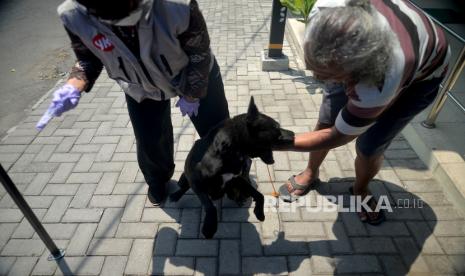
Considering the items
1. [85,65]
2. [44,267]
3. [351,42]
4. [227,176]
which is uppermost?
[351,42]

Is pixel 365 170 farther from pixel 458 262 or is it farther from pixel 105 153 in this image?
pixel 105 153

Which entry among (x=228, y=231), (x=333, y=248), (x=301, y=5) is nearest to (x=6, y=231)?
(x=228, y=231)

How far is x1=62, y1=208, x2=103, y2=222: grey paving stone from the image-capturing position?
2.98 m

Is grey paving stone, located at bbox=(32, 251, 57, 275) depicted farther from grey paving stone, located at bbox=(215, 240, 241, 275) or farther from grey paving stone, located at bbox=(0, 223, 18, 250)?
grey paving stone, located at bbox=(215, 240, 241, 275)

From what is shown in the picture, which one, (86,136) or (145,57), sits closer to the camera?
(145,57)

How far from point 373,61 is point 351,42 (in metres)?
0.17

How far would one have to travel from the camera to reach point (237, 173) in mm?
2432

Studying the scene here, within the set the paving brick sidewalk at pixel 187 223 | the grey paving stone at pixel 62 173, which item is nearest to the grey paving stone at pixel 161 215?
the paving brick sidewalk at pixel 187 223

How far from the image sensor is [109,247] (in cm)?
273

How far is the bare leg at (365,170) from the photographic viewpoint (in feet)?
8.59

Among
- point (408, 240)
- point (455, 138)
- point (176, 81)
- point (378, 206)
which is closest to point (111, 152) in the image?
point (176, 81)

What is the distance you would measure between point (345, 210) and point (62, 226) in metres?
2.70

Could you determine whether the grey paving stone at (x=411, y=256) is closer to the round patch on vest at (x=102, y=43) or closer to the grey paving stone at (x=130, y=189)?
the grey paving stone at (x=130, y=189)

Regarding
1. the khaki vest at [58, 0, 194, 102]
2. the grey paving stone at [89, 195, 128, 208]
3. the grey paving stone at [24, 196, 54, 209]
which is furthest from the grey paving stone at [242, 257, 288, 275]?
the grey paving stone at [24, 196, 54, 209]
